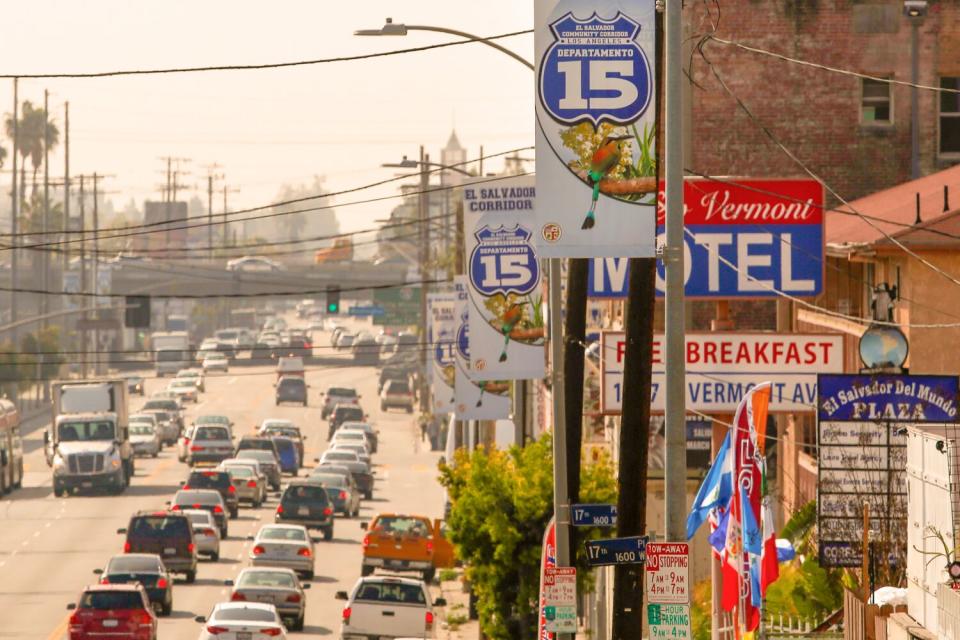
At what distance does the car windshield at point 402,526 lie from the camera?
1860 inches

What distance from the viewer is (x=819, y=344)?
84.6ft

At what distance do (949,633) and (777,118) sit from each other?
28.5 metres

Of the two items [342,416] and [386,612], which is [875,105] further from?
[342,416]

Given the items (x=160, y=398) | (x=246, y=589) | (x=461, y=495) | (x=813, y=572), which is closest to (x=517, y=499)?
(x=461, y=495)

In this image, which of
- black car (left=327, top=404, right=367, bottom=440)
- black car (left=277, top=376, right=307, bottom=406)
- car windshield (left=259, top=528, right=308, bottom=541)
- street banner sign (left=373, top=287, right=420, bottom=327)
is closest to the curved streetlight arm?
car windshield (left=259, top=528, right=308, bottom=541)

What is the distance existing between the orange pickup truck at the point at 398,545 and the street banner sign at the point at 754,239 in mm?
20038

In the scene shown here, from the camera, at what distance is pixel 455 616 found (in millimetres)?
39750

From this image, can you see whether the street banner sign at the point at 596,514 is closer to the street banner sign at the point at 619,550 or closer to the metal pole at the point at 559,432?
the metal pole at the point at 559,432

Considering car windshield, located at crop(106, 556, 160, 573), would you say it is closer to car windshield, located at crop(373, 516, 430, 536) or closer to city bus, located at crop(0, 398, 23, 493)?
car windshield, located at crop(373, 516, 430, 536)

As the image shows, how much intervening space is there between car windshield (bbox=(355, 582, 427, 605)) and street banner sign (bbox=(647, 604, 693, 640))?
19.6 meters

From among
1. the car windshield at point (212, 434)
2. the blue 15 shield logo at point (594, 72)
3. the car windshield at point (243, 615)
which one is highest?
the blue 15 shield logo at point (594, 72)

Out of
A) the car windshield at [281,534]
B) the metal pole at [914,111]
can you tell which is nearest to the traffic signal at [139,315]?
the car windshield at [281,534]

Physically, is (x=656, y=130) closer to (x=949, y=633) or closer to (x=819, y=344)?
(x=949, y=633)

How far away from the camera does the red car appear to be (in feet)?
113
